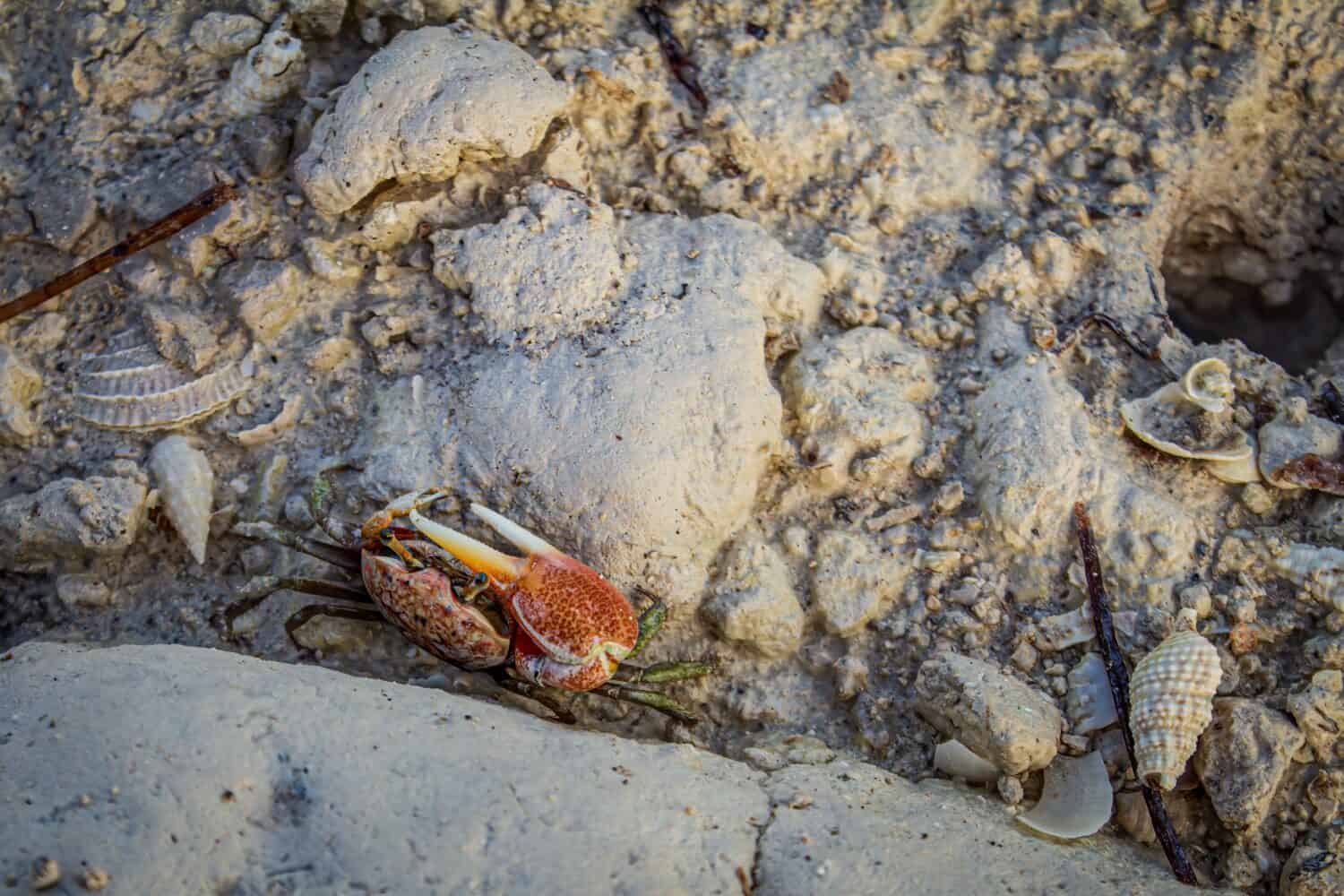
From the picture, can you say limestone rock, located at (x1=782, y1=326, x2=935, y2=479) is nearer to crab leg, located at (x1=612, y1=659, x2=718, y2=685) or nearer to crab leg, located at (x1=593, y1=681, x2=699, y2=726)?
crab leg, located at (x1=612, y1=659, x2=718, y2=685)

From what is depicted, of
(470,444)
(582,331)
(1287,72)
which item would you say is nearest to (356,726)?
(470,444)

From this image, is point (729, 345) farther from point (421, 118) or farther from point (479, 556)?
point (421, 118)

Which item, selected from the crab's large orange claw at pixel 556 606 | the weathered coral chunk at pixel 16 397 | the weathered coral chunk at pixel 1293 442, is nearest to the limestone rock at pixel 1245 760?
the weathered coral chunk at pixel 1293 442

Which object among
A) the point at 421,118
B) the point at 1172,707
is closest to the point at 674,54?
the point at 421,118

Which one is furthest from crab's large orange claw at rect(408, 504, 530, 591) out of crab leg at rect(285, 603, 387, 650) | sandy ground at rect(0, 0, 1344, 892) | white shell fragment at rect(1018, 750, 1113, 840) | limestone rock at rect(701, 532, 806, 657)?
white shell fragment at rect(1018, 750, 1113, 840)

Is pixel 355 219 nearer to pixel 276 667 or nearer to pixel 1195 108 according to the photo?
pixel 276 667

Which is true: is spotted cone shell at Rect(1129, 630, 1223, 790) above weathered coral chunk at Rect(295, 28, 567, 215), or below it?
below
